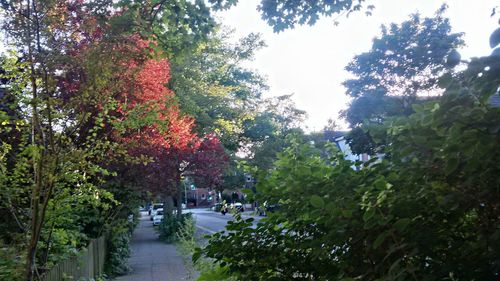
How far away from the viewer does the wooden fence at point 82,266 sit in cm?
623

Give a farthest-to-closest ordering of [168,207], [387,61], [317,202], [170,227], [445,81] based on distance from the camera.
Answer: [168,207] < [170,227] < [387,61] < [317,202] < [445,81]

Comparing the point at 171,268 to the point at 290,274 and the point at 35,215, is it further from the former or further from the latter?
the point at 290,274

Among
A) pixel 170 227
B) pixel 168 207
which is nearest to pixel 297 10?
pixel 170 227

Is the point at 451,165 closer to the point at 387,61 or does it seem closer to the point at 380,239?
the point at 380,239

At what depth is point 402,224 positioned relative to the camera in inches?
81.2

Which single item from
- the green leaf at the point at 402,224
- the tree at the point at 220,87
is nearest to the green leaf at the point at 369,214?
the green leaf at the point at 402,224

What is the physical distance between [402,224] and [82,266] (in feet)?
22.9

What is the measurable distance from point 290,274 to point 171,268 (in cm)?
1093

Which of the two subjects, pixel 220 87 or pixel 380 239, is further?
pixel 220 87

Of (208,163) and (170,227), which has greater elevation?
(208,163)

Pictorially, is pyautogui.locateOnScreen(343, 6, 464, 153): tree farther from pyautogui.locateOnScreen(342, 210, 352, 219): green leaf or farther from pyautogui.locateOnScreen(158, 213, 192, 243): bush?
pyautogui.locateOnScreen(342, 210, 352, 219): green leaf

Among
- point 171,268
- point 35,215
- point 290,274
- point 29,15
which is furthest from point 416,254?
point 171,268

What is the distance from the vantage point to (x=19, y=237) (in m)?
5.65

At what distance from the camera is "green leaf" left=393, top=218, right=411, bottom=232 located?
6.75 ft
